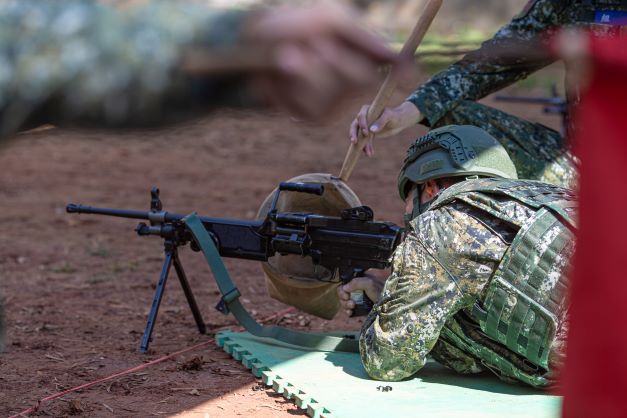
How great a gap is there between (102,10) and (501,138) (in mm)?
3987

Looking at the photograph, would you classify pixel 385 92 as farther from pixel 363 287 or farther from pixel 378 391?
pixel 378 391

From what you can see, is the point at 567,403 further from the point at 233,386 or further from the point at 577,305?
the point at 233,386

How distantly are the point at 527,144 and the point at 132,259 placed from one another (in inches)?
116

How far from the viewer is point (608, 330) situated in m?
1.83

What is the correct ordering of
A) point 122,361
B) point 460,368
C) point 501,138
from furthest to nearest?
point 501,138 → point 122,361 → point 460,368

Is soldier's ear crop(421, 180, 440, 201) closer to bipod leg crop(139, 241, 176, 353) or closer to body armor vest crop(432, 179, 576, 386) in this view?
body armor vest crop(432, 179, 576, 386)

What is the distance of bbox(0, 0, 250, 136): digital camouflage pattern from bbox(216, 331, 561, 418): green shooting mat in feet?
8.12

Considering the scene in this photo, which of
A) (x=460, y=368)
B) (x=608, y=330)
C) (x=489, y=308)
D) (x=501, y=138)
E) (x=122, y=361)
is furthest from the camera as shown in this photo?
(x=501, y=138)

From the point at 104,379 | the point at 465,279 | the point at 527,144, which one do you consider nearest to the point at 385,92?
the point at 527,144

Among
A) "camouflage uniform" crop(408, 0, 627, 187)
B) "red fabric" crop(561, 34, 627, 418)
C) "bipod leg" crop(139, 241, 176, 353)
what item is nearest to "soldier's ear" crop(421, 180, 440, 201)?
"camouflage uniform" crop(408, 0, 627, 187)

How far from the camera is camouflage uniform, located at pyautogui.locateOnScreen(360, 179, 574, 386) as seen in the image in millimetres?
3828

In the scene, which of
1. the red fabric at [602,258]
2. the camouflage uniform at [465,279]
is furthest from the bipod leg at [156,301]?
the red fabric at [602,258]

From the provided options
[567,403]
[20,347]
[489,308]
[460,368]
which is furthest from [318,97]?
[20,347]

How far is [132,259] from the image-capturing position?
22.8ft
